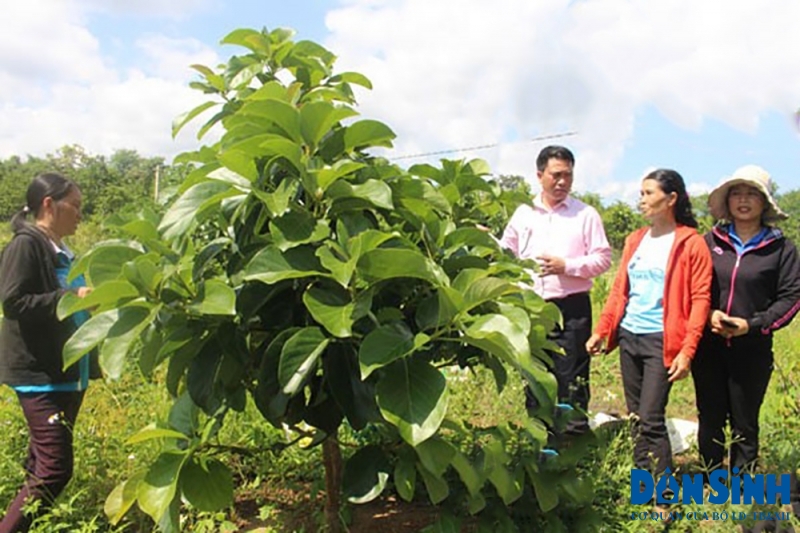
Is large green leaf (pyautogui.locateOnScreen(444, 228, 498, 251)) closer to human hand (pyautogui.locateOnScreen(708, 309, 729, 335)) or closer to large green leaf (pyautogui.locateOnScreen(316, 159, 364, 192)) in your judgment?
large green leaf (pyautogui.locateOnScreen(316, 159, 364, 192))

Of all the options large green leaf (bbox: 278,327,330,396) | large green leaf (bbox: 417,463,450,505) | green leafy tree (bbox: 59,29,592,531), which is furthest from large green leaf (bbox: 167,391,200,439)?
large green leaf (bbox: 417,463,450,505)

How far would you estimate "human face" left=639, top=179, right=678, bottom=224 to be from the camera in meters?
2.77

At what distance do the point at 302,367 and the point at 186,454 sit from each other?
1.48 feet

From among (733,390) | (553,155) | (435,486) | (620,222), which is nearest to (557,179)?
(553,155)

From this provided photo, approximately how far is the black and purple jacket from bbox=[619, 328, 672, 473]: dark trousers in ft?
1.09

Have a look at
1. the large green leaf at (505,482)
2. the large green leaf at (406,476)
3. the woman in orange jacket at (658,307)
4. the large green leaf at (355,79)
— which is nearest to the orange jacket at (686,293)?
the woman in orange jacket at (658,307)

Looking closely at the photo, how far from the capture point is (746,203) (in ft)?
8.86

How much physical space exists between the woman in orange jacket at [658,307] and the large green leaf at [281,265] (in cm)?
178

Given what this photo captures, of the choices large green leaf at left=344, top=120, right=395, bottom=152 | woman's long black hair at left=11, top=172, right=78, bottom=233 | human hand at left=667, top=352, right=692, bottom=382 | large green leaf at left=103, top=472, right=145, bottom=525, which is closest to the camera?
large green leaf at left=344, top=120, right=395, bottom=152

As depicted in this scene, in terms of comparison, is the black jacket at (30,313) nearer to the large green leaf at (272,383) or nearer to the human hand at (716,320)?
the large green leaf at (272,383)

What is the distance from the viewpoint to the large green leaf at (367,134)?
57.9 inches

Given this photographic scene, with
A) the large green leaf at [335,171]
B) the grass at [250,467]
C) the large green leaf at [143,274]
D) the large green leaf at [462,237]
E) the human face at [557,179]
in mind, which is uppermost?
the human face at [557,179]

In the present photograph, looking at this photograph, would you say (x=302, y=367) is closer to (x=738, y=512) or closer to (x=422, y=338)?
(x=422, y=338)

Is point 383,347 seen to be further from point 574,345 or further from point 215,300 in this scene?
point 574,345
